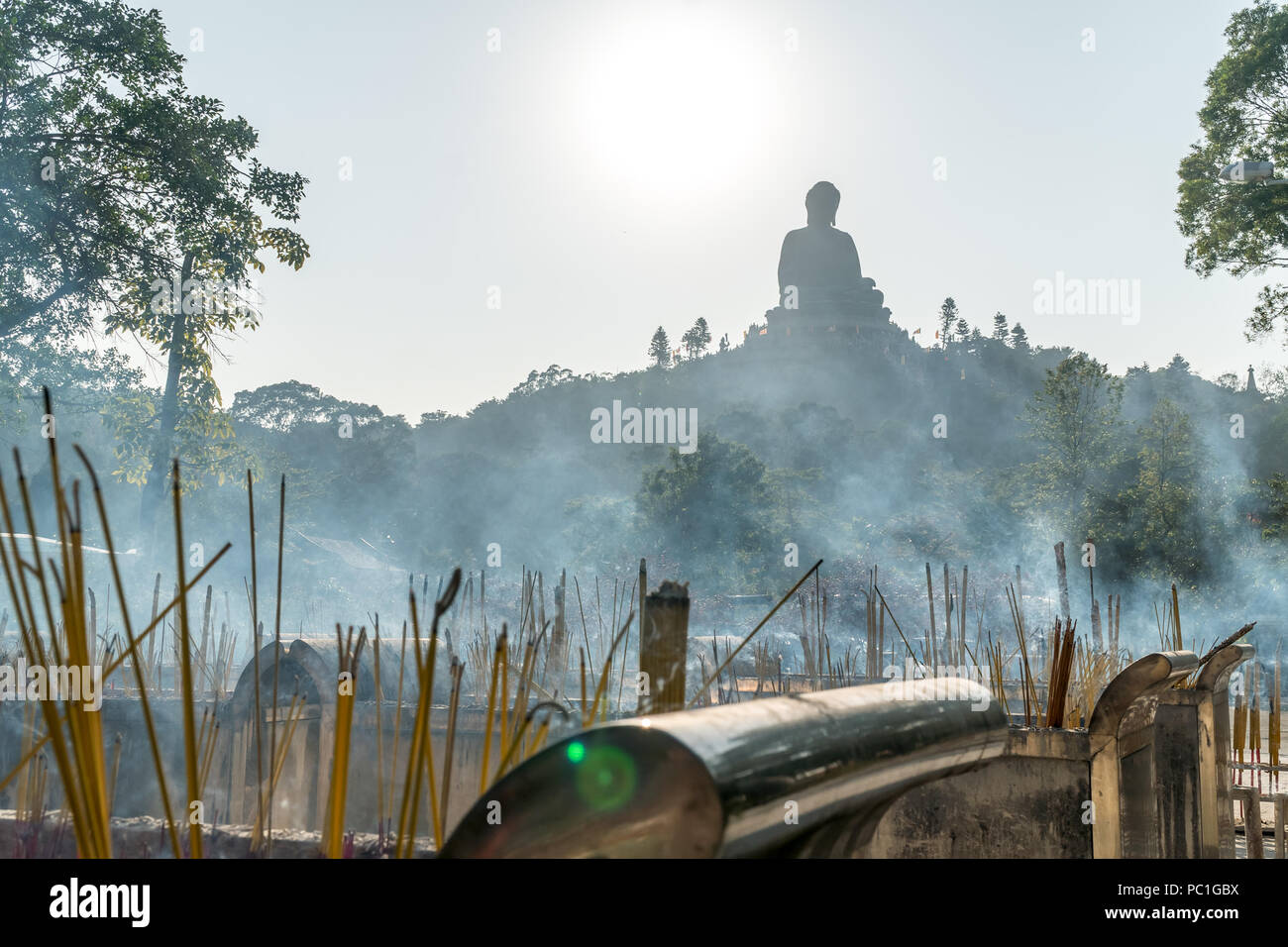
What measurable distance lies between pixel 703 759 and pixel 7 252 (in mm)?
8056

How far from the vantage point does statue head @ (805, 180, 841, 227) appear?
124ft

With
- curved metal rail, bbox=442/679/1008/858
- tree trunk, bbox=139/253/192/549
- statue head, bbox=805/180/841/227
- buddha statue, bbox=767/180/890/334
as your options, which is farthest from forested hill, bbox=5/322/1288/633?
curved metal rail, bbox=442/679/1008/858

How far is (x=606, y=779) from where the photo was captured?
715 millimetres

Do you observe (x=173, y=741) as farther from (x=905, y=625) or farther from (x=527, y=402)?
(x=527, y=402)

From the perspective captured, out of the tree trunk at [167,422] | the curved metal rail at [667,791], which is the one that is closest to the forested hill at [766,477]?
the tree trunk at [167,422]

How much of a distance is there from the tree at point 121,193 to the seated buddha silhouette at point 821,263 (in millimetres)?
31131

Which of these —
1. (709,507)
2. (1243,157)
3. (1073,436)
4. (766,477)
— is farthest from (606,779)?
(766,477)

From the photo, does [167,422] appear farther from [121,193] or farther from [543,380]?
[543,380]

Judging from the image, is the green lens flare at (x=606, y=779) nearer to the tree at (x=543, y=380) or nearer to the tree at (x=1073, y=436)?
the tree at (x=1073, y=436)

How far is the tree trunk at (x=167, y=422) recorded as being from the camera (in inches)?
309

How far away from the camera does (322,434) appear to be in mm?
29812

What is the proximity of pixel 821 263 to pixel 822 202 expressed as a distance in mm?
2224

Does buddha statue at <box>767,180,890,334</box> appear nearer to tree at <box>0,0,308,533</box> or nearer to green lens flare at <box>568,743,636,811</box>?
tree at <box>0,0,308,533</box>
